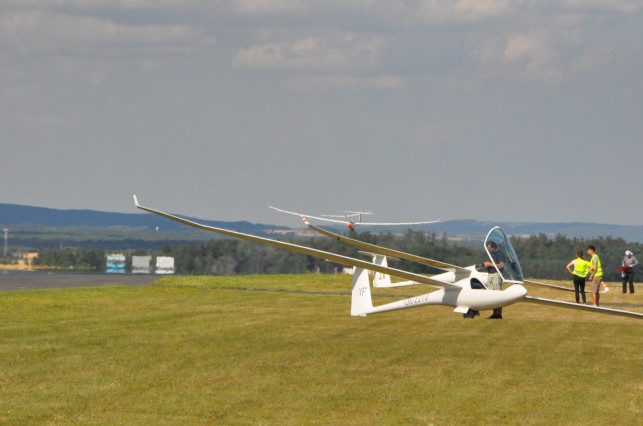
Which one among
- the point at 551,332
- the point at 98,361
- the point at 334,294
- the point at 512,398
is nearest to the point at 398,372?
the point at 512,398

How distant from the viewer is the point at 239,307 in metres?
28.8

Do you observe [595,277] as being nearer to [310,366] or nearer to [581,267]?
[581,267]

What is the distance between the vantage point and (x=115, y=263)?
5941cm

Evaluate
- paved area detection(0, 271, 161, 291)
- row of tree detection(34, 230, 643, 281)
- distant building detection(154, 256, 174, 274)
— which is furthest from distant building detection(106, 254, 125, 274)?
paved area detection(0, 271, 161, 291)

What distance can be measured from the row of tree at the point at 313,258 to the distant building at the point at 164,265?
37 centimetres

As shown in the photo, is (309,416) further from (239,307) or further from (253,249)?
(253,249)

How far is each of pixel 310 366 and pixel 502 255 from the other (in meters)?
5.77

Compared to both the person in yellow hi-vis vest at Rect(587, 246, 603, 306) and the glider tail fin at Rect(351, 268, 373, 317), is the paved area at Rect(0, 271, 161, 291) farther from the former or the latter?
the person in yellow hi-vis vest at Rect(587, 246, 603, 306)

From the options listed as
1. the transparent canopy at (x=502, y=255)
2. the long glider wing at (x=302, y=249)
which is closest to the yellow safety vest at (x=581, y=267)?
the transparent canopy at (x=502, y=255)

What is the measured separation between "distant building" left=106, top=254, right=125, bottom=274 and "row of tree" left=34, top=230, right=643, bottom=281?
0.49 metres

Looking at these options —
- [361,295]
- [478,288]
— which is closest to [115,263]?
[361,295]

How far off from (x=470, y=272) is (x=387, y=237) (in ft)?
141

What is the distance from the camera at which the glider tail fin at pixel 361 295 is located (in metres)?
23.7

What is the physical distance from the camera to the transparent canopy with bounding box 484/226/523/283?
1977cm
